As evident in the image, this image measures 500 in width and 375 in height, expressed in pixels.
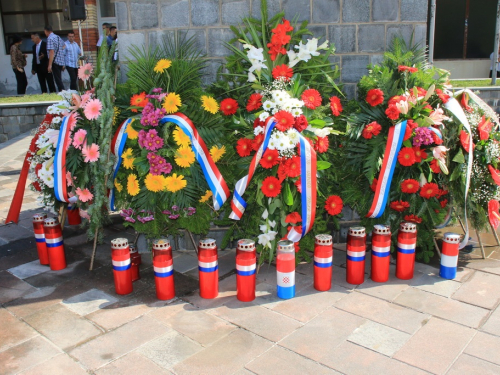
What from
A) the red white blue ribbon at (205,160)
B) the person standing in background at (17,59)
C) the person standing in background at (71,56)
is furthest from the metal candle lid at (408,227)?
the person standing in background at (17,59)

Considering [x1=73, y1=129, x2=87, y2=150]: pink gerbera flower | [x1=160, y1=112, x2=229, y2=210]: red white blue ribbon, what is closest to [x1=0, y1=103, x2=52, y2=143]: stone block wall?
[x1=73, y1=129, x2=87, y2=150]: pink gerbera flower

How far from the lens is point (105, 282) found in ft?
14.1

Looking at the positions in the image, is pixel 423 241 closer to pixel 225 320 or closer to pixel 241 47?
pixel 225 320

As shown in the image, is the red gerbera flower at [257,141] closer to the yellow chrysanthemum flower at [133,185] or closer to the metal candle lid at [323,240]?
→ the metal candle lid at [323,240]

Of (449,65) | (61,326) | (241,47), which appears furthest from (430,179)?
(449,65)

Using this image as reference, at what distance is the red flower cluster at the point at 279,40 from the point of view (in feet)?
Result: 14.4

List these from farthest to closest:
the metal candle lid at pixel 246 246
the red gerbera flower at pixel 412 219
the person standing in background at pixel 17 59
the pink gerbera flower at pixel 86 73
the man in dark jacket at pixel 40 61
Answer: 1. the person standing in background at pixel 17 59
2. the man in dark jacket at pixel 40 61
3. the pink gerbera flower at pixel 86 73
4. the red gerbera flower at pixel 412 219
5. the metal candle lid at pixel 246 246

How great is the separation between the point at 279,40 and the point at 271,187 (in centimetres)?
140

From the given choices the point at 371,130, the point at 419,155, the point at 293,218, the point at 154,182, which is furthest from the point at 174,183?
the point at 419,155

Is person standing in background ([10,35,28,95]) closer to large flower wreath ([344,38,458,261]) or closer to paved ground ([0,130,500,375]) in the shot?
paved ground ([0,130,500,375])

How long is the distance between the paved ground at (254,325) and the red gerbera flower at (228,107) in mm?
1448

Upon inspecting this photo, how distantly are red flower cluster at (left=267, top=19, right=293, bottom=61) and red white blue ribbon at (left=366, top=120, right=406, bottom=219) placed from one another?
123cm

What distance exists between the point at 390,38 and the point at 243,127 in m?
1.86

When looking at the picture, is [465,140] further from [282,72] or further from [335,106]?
[282,72]
